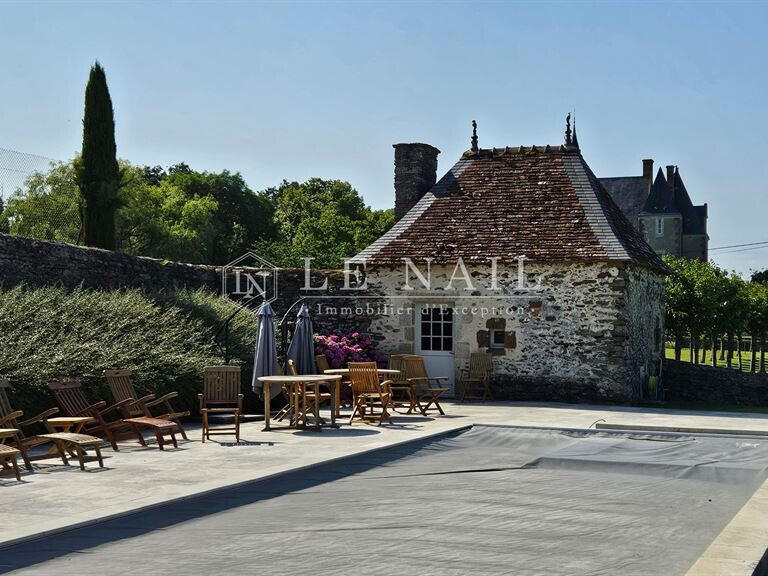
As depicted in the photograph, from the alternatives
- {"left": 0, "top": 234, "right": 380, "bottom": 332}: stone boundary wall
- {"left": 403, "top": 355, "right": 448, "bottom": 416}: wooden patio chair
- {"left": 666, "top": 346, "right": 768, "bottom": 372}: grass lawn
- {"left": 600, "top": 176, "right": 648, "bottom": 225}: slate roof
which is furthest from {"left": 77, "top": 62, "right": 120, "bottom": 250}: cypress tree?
{"left": 600, "top": 176, "right": 648, "bottom": 225}: slate roof

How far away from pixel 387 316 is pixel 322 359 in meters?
3.28

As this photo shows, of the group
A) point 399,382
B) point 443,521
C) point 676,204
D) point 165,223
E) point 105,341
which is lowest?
point 443,521

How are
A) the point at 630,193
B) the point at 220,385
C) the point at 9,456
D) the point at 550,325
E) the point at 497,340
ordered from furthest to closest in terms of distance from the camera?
the point at 630,193
the point at 497,340
the point at 550,325
the point at 220,385
the point at 9,456

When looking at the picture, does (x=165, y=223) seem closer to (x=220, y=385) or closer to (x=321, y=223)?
(x=321, y=223)

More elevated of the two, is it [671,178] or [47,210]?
[671,178]

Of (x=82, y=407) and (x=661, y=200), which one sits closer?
(x=82, y=407)

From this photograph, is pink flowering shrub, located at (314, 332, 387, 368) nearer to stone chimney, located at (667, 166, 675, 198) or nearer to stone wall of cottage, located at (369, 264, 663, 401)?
stone wall of cottage, located at (369, 264, 663, 401)

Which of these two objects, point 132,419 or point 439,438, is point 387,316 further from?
point 132,419

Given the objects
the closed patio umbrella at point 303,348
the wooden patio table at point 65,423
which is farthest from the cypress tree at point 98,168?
the wooden patio table at point 65,423

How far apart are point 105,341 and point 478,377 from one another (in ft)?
24.9

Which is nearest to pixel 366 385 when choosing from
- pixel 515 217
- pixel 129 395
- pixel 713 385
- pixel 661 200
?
pixel 129 395

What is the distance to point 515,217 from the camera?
18391 millimetres

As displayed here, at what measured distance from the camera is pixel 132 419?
34.4ft

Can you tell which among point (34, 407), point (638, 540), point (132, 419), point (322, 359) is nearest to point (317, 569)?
point (638, 540)
